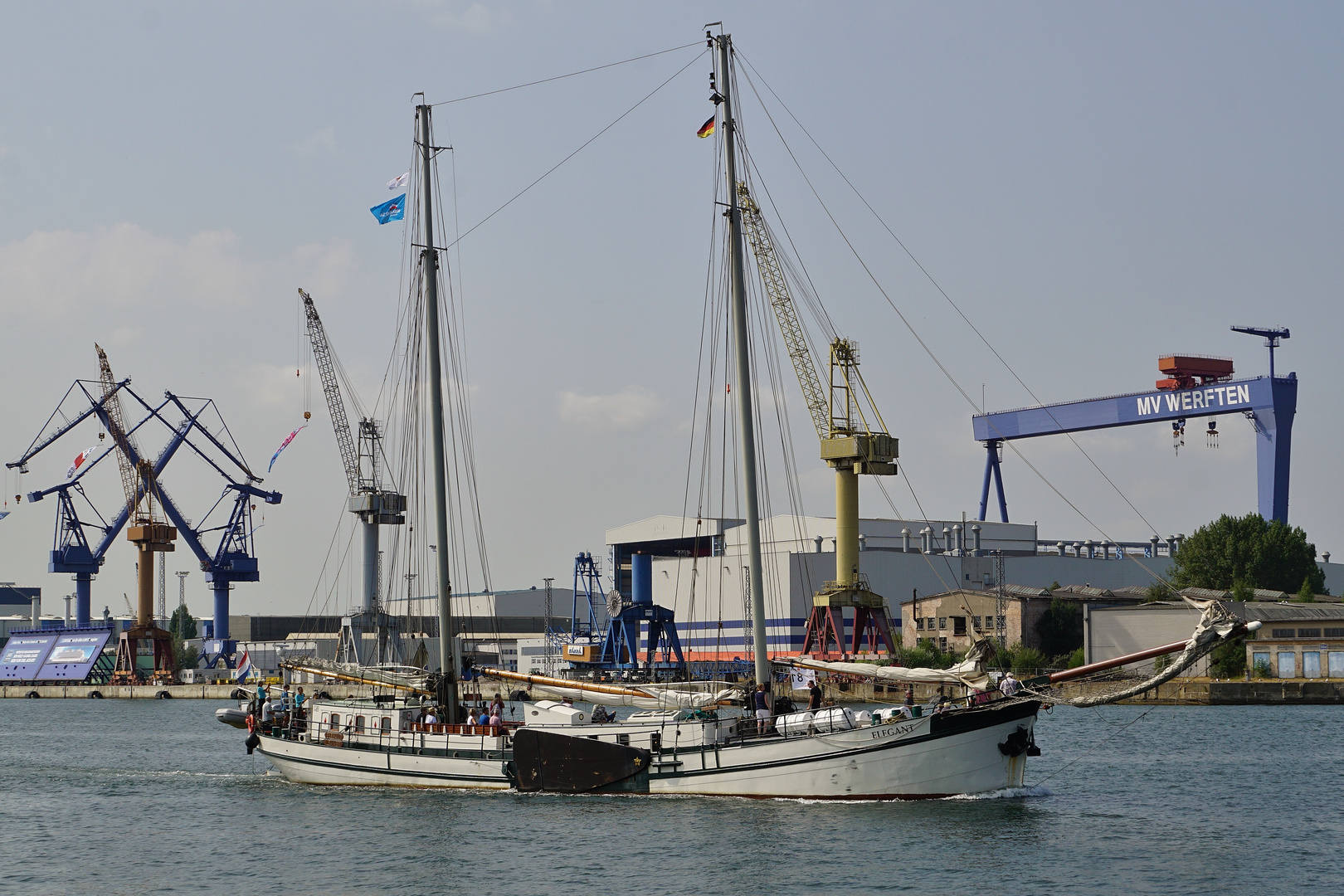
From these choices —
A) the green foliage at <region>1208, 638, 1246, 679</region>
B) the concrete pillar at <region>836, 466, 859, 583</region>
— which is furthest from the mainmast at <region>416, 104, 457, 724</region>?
the green foliage at <region>1208, 638, 1246, 679</region>

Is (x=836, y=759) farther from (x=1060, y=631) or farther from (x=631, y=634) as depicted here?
(x=631, y=634)

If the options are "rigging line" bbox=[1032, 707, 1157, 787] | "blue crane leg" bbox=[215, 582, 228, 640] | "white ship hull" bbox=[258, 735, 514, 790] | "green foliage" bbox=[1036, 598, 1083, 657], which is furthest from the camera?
"blue crane leg" bbox=[215, 582, 228, 640]

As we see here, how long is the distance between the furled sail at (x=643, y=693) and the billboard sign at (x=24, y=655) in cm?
13754

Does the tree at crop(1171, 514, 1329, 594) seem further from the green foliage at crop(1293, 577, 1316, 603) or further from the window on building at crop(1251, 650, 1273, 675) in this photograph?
the window on building at crop(1251, 650, 1273, 675)

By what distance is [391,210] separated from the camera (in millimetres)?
53438

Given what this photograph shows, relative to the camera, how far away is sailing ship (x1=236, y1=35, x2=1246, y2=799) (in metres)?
39.6

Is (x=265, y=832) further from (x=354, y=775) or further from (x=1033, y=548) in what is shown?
(x=1033, y=548)

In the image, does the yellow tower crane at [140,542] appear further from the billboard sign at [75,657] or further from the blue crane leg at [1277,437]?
the blue crane leg at [1277,437]

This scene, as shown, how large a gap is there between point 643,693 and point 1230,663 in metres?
72.7

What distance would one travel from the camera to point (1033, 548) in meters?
174

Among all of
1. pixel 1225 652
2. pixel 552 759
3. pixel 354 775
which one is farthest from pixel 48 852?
pixel 1225 652

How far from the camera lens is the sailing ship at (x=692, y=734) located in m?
39.6

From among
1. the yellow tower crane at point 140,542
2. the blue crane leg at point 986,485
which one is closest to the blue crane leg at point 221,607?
the yellow tower crane at point 140,542

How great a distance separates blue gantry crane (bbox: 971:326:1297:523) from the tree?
2178mm
